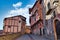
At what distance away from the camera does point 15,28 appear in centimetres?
2319

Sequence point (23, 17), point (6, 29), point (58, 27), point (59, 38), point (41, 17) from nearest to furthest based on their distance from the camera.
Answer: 1. point (59, 38)
2. point (58, 27)
3. point (41, 17)
4. point (6, 29)
5. point (23, 17)

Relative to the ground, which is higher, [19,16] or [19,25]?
[19,16]

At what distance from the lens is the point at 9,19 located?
917 inches

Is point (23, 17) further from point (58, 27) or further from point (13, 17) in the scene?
point (58, 27)

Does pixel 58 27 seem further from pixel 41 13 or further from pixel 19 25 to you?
pixel 19 25

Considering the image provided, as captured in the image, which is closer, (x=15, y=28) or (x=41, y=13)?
(x=41, y=13)

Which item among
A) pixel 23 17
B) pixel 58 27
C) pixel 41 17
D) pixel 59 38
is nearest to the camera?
pixel 59 38

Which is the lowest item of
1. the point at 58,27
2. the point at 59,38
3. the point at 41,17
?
the point at 59,38

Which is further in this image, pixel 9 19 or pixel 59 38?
pixel 9 19

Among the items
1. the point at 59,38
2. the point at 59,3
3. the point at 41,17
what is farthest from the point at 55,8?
the point at 41,17

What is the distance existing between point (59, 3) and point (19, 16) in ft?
44.7

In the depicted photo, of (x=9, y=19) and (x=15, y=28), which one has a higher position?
(x=9, y=19)

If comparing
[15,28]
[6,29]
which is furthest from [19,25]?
[6,29]

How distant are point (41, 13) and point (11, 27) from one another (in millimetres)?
7576
